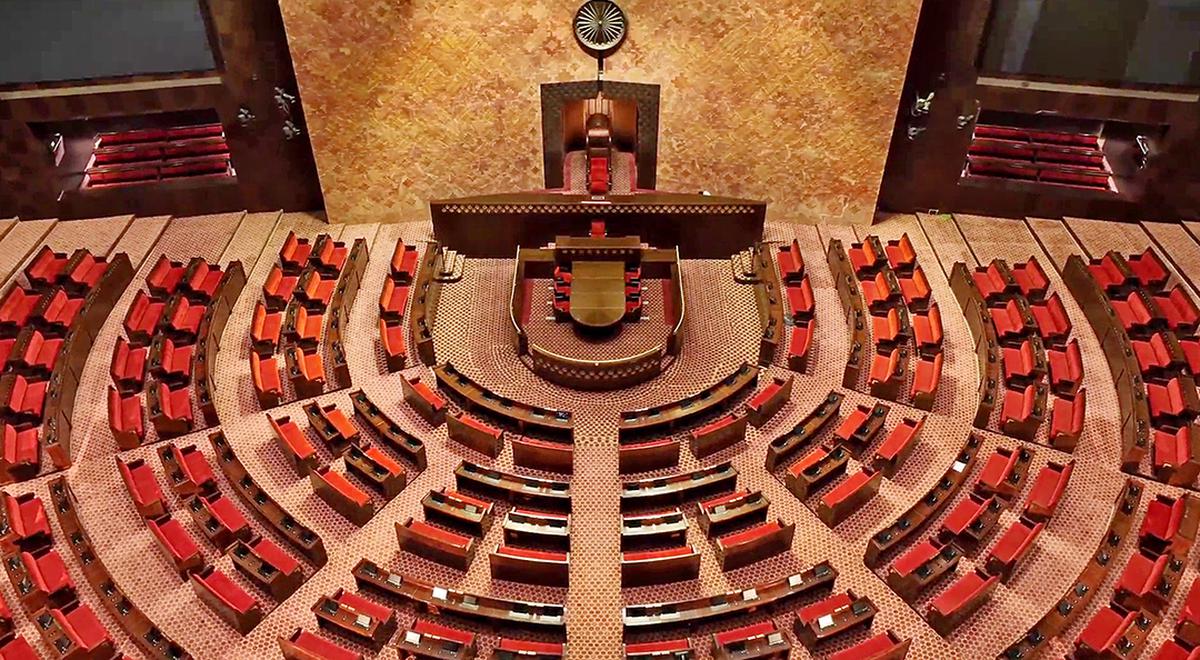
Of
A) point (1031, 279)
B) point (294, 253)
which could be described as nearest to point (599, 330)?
point (294, 253)

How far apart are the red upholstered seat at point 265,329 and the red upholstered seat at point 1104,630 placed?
36.8 feet

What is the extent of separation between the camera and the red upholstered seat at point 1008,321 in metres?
12.2

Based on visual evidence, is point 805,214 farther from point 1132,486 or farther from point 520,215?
point 1132,486

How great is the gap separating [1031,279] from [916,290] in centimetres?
200

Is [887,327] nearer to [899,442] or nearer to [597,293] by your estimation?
[899,442]

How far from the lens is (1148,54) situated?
14117 millimetres

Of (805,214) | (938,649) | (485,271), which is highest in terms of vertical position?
(805,214)

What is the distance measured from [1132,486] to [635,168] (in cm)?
949

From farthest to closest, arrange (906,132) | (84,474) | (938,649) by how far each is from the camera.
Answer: (906,132)
(84,474)
(938,649)

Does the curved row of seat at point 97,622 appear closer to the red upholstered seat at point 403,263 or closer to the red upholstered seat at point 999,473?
the red upholstered seat at point 403,263

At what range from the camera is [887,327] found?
12.6 meters

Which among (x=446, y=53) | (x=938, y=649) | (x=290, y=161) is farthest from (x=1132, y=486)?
(x=290, y=161)

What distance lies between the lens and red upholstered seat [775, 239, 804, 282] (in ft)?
45.3

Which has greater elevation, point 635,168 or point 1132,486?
point 635,168
